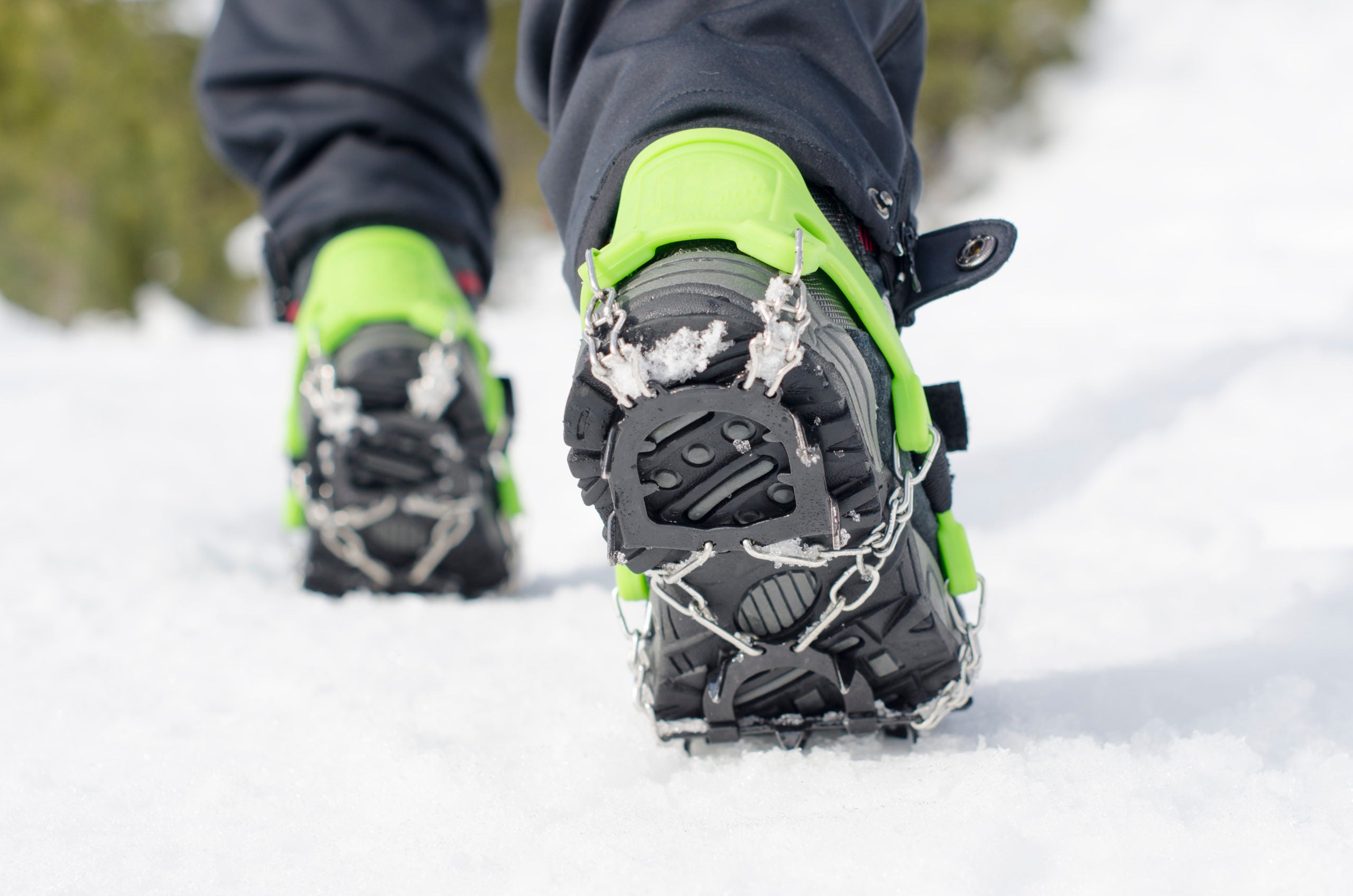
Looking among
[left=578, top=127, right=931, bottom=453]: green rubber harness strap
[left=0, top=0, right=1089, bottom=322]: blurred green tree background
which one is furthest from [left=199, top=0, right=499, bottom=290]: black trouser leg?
[left=0, top=0, right=1089, bottom=322]: blurred green tree background

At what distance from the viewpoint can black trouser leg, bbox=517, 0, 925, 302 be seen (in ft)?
2.34

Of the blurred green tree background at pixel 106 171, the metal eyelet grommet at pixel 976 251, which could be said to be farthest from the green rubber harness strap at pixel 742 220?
the blurred green tree background at pixel 106 171

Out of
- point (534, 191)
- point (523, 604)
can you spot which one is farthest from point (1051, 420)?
point (534, 191)

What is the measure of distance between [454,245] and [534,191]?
271 inches

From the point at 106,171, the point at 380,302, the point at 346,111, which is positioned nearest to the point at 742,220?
the point at 380,302

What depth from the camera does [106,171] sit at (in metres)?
9.16

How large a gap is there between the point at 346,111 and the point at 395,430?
45 centimetres

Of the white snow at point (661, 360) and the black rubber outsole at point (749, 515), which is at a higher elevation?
the white snow at point (661, 360)

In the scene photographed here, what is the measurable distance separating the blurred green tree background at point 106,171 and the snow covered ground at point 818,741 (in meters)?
6.99

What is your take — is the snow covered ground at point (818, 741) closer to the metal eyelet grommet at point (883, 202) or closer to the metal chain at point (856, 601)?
the metal chain at point (856, 601)

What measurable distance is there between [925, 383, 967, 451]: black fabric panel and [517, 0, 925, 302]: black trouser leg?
0.37 ft

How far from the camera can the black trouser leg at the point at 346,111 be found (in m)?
1.34

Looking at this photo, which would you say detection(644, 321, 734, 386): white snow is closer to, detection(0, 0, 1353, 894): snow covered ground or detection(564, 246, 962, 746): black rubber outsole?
detection(564, 246, 962, 746): black rubber outsole

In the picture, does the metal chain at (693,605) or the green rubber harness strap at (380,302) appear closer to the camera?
the metal chain at (693,605)
